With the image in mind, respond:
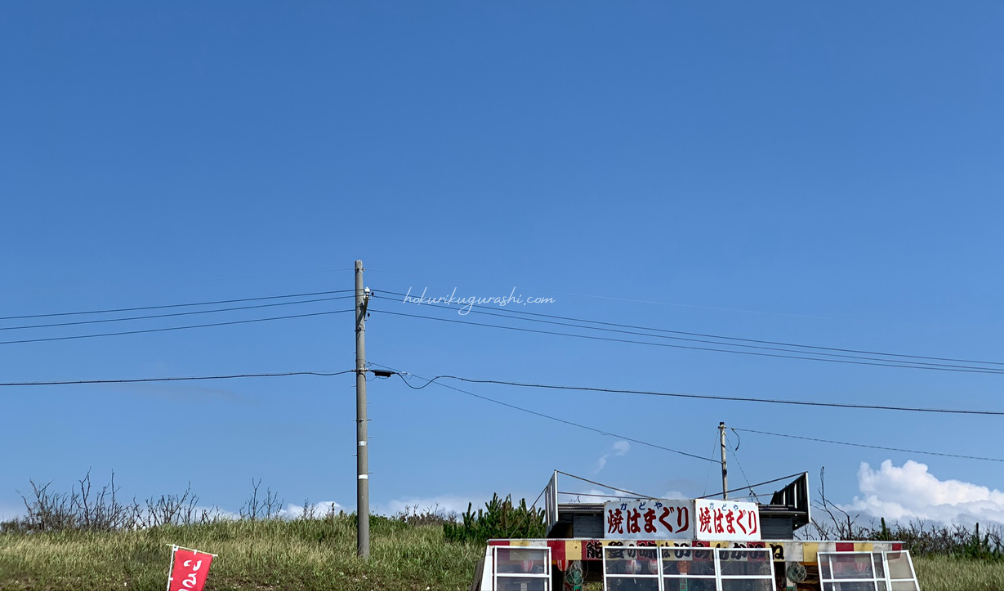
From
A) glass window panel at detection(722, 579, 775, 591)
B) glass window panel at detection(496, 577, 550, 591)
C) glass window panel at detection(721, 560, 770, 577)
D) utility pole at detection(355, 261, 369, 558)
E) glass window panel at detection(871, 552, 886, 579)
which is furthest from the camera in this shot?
utility pole at detection(355, 261, 369, 558)

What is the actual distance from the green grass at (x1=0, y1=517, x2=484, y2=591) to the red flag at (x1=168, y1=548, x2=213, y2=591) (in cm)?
296

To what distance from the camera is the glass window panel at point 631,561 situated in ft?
50.7

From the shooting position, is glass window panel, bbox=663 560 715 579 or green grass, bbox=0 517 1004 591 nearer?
glass window panel, bbox=663 560 715 579

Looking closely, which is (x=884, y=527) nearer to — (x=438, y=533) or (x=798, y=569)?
(x=438, y=533)

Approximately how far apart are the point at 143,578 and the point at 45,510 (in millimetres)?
13197

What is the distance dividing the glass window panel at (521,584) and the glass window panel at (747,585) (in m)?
3.05

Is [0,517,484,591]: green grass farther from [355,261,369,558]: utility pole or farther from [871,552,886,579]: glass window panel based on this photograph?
[871,552,886,579]: glass window panel

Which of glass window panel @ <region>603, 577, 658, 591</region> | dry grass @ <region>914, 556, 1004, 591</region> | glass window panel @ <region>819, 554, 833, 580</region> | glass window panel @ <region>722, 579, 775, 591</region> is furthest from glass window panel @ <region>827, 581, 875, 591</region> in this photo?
dry grass @ <region>914, 556, 1004, 591</region>

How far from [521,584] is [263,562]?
1138cm

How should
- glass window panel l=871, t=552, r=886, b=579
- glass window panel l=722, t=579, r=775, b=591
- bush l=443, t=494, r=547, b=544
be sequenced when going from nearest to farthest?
glass window panel l=722, t=579, r=775, b=591 → glass window panel l=871, t=552, r=886, b=579 → bush l=443, t=494, r=547, b=544

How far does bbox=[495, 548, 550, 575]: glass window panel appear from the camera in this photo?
15.5 meters

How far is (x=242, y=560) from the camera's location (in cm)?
2442

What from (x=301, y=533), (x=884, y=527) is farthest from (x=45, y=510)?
(x=884, y=527)

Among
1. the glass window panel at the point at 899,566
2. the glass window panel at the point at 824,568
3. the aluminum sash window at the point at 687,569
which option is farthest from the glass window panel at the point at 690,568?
the glass window panel at the point at 899,566
